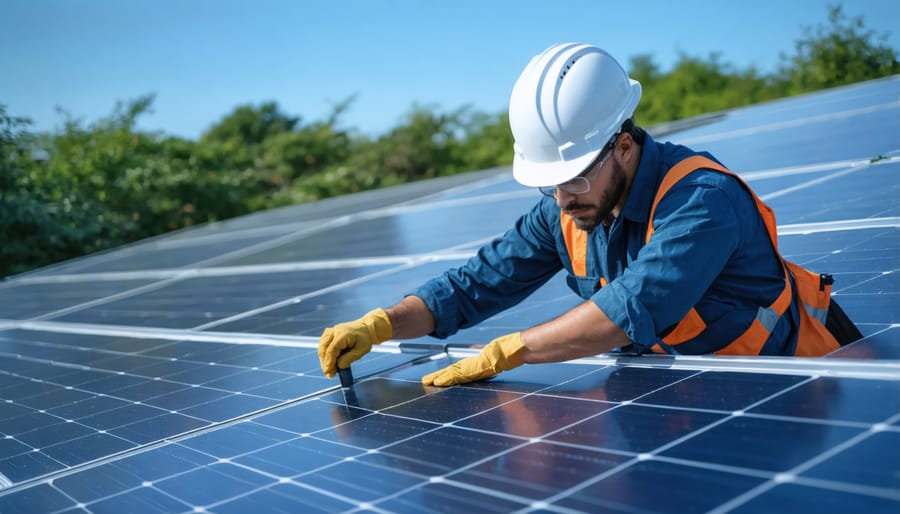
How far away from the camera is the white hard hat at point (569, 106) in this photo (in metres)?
3.36

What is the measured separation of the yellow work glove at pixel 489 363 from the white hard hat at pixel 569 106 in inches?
23.3

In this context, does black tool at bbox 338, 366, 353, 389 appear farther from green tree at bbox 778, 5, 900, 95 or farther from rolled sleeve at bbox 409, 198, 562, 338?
green tree at bbox 778, 5, 900, 95

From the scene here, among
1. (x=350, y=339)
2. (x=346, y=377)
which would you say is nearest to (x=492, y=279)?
(x=350, y=339)

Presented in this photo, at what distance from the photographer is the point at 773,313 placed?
131 inches

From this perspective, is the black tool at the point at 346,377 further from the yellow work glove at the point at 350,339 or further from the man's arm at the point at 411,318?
the man's arm at the point at 411,318

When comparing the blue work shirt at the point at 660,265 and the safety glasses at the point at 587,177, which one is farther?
the safety glasses at the point at 587,177

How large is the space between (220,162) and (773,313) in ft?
93.7

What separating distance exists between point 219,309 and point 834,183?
4.24 metres

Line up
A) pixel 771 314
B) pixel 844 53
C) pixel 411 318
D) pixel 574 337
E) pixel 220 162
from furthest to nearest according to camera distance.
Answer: pixel 220 162, pixel 844 53, pixel 411 318, pixel 771 314, pixel 574 337

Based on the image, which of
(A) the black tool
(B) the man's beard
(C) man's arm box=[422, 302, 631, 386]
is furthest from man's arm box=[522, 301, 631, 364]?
(A) the black tool

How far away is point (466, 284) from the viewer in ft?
13.7

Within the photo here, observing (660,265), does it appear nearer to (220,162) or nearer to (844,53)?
(844,53)

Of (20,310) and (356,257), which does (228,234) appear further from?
(356,257)

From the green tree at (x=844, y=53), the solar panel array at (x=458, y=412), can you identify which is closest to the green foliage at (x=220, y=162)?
the green tree at (x=844, y=53)
